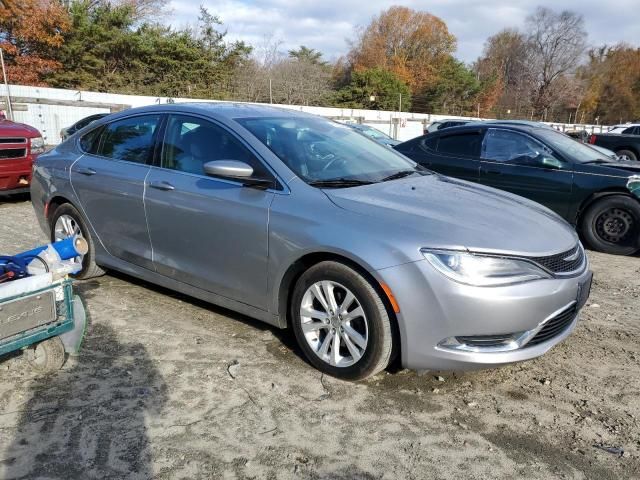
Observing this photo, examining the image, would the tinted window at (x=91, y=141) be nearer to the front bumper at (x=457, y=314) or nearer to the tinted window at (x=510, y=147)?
the front bumper at (x=457, y=314)

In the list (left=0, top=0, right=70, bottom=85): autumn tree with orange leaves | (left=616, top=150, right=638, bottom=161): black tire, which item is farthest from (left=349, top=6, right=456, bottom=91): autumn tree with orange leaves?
(left=616, top=150, right=638, bottom=161): black tire

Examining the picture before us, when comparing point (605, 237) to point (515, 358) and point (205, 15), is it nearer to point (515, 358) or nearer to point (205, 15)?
point (515, 358)

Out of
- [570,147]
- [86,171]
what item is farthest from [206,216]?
[570,147]

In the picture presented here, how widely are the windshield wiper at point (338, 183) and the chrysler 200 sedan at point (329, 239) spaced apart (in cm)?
2

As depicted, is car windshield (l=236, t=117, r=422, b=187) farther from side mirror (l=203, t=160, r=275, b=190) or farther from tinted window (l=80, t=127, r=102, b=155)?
tinted window (l=80, t=127, r=102, b=155)

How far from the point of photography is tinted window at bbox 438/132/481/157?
23.2 feet

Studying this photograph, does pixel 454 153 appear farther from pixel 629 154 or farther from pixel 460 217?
pixel 629 154

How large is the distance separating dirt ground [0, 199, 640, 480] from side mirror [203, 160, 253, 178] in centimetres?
115

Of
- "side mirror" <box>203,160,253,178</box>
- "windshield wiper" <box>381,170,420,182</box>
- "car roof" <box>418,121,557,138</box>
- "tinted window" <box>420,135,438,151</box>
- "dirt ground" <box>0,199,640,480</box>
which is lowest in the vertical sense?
"dirt ground" <box>0,199,640,480</box>

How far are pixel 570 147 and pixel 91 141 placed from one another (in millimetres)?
5734

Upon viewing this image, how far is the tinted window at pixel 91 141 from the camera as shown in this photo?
4.55 m

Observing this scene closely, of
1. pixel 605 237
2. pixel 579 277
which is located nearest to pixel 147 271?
pixel 579 277

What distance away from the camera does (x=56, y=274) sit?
2891 mm

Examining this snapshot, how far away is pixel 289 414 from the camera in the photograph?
8.96 feet
